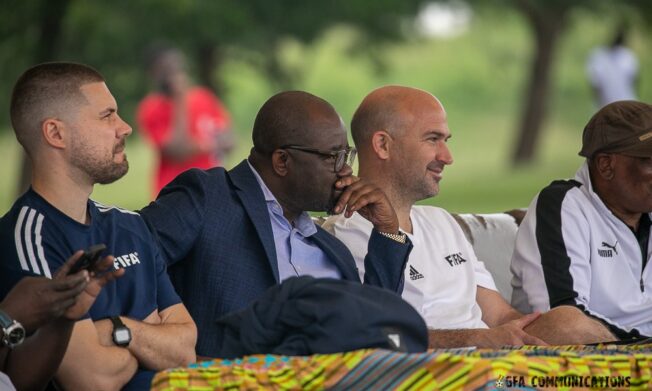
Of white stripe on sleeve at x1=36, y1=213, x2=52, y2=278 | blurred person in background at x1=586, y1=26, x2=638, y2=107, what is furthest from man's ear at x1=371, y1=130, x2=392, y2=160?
blurred person in background at x1=586, y1=26, x2=638, y2=107

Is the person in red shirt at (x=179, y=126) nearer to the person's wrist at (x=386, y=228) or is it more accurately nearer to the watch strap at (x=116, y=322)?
the person's wrist at (x=386, y=228)

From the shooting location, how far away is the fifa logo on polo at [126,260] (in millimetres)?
3078

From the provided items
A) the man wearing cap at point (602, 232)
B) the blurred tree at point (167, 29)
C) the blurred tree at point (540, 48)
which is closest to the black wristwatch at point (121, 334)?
the man wearing cap at point (602, 232)

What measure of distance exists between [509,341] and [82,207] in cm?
135

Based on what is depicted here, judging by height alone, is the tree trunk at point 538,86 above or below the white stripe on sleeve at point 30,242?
above

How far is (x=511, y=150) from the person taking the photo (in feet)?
47.1

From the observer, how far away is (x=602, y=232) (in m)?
4.11

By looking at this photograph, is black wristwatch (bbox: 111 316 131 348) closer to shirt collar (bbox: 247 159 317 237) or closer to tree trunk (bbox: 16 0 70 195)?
shirt collar (bbox: 247 159 317 237)

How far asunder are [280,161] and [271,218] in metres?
0.18

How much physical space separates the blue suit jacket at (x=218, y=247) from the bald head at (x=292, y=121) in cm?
15

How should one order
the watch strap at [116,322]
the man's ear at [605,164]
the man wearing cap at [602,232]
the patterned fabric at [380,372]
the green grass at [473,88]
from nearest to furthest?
the patterned fabric at [380,372] → the watch strap at [116,322] → the man wearing cap at [602,232] → the man's ear at [605,164] → the green grass at [473,88]

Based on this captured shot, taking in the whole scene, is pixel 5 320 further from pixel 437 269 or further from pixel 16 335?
pixel 437 269

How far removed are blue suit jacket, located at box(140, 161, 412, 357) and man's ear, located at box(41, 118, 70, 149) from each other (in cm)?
39

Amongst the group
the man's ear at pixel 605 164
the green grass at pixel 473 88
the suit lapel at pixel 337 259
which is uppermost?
the green grass at pixel 473 88
